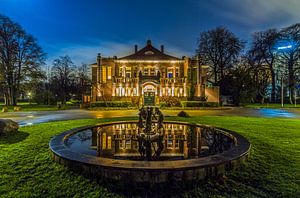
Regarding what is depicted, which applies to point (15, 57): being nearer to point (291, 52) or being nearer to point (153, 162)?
point (153, 162)

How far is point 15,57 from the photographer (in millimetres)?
35844

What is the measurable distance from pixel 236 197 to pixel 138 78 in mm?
33216

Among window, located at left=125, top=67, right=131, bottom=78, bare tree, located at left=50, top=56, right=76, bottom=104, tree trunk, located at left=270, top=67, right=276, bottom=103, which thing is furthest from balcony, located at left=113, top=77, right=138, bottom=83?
tree trunk, located at left=270, top=67, right=276, bottom=103

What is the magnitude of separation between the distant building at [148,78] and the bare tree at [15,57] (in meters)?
11.1

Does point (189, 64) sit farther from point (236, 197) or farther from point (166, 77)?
point (236, 197)

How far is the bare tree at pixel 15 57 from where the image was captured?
3409 centimetres

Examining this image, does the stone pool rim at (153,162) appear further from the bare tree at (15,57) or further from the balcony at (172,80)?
the bare tree at (15,57)

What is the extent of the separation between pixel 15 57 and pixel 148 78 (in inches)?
981

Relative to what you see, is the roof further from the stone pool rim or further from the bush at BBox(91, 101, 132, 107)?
the stone pool rim

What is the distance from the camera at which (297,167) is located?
5.05m

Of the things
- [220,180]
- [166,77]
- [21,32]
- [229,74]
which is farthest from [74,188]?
[229,74]

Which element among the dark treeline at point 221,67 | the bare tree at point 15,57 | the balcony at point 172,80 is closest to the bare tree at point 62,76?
the dark treeline at point 221,67

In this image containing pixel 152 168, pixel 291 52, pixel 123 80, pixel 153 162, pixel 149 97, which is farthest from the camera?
pixel 291 52

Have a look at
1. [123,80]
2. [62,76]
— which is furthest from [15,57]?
[123,80]
